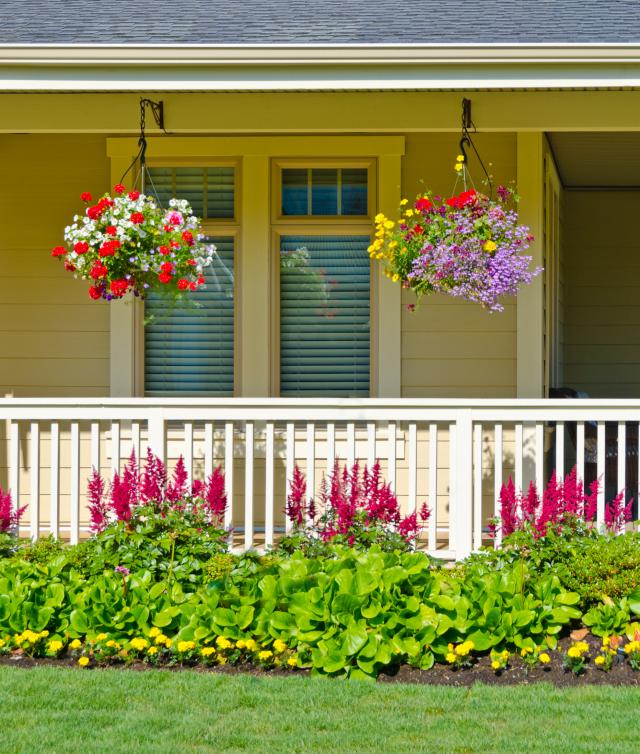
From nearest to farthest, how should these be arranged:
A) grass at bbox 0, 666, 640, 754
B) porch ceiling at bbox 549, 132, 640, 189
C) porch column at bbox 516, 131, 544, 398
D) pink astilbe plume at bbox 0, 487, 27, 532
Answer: grass at bbox 0, 666, 640, 754
pink astilbe plume at bbox 0, 487, 27, 532
porch column at bbox 516, 131, 544, 398
porch ceiling at bbox 549, 132, 640, 189

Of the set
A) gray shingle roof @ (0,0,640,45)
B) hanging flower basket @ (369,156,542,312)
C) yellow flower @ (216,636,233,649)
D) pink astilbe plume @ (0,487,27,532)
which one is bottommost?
yellow flower @ (216,636,233,649)

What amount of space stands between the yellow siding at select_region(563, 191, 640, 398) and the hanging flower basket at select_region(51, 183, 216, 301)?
549 cm

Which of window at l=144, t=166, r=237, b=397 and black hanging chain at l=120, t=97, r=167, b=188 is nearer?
black hanging chain at l=120, t=97, r=167, b=188

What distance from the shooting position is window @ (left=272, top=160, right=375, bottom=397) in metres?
7.19

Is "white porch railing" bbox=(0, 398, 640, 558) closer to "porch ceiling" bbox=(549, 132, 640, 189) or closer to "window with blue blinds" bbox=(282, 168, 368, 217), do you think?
"window with blue blinds" bbox=(282, 168, 368, 217)

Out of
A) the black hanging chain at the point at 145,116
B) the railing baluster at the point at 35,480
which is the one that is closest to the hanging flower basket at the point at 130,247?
the black hanging chain at the point at 145,116

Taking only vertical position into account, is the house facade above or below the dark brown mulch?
above

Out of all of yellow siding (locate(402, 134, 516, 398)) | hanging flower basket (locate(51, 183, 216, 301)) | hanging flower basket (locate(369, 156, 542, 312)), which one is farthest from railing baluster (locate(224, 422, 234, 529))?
yellow siding (locate(402, 134, 516, 398))

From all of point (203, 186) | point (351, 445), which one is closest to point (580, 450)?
point (351, 445)

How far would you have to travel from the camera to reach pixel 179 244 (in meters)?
5.77

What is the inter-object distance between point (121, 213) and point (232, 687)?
2.62 m

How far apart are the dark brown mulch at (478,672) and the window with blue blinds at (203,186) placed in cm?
352

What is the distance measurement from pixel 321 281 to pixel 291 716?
382 centimetres

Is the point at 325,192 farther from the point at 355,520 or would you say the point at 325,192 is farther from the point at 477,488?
the point at 355,520
